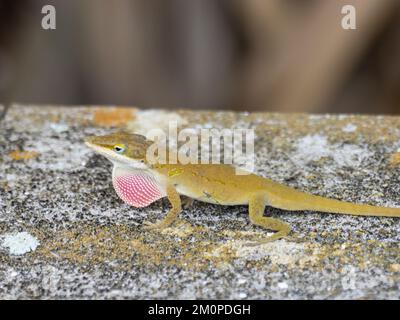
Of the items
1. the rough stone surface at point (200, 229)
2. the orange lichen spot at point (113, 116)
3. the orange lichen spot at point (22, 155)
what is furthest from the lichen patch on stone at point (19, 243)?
the orange lichen spot at point (113, 116)

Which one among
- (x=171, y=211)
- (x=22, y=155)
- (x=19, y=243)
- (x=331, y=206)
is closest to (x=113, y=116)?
(x=22, y=155)

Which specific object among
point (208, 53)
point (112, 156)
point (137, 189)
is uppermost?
point (208, 53)

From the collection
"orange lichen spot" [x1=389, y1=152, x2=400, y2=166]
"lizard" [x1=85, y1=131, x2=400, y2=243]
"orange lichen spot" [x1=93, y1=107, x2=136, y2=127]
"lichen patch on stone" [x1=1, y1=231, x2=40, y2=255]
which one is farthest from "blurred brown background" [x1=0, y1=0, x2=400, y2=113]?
"lichen patch on stone" [x1=1, y1=231, x2=40, y2=255]

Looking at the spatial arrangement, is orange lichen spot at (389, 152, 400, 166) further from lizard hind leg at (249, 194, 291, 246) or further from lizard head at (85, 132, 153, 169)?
lizard head at (85, 132, 153, 169)

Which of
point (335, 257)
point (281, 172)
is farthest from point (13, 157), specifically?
point (335, 257)

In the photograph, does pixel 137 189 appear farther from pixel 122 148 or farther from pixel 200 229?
pixel 200 229

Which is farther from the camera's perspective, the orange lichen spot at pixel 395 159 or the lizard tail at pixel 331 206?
the orange lichen spot at pixel 395 159

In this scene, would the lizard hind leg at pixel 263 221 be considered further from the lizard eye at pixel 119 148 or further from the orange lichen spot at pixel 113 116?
the orange lichen spot at pixel 113 116
